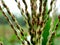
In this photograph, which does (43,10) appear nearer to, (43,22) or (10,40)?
(43,22)

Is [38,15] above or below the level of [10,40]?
below

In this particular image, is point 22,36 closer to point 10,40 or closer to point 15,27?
point 15,27

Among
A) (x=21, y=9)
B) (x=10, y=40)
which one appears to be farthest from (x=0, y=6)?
(x=10, y=40)

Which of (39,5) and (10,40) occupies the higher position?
(10,40)

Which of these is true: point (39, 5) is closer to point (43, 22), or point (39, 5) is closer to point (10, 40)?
point (43, 22)

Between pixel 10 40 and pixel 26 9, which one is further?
pixel 10 40

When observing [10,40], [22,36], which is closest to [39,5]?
→ [22,36]

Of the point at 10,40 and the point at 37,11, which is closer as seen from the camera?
the point at 37,11

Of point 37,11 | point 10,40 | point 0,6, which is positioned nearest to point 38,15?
point 37,11
